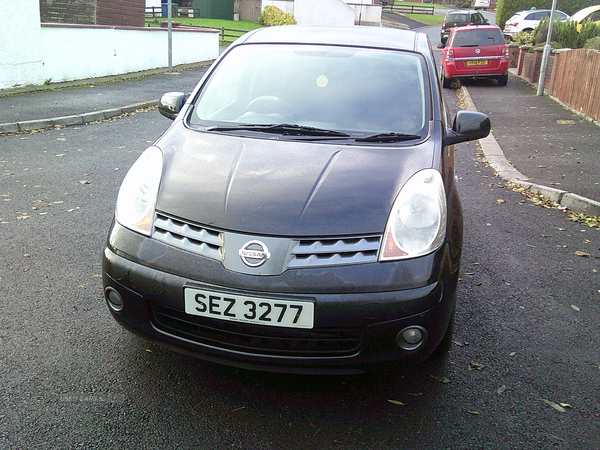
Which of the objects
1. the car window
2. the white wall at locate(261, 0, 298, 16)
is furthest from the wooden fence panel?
the white wall at locate(261, 0, 298, 16)

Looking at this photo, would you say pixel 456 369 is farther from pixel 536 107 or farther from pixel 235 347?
pixel 536 107

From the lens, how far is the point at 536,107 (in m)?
13.1

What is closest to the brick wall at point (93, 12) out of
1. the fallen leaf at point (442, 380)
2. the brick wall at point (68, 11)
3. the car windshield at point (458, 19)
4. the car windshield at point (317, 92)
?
the brick wall at point (68, 11)

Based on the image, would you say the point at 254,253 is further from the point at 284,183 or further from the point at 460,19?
the point at 460,19

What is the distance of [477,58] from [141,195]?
53.6ft

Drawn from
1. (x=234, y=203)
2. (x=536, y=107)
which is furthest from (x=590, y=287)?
(x=536, y=107)

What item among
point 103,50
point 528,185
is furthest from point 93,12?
point 528,185

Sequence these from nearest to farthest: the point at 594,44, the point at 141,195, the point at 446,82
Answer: the point at 141,195 → the point at 594,44 → the point at 446,82

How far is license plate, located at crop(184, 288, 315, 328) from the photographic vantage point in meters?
2.39

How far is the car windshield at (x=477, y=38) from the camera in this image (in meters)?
17.6

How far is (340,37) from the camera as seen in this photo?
413cm

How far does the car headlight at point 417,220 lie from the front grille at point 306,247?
83mm

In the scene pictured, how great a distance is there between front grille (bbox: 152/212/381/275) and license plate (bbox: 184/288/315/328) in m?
0.15

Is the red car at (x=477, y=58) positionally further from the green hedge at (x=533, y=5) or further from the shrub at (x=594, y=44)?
the green hedge at (x=533, y=5)
